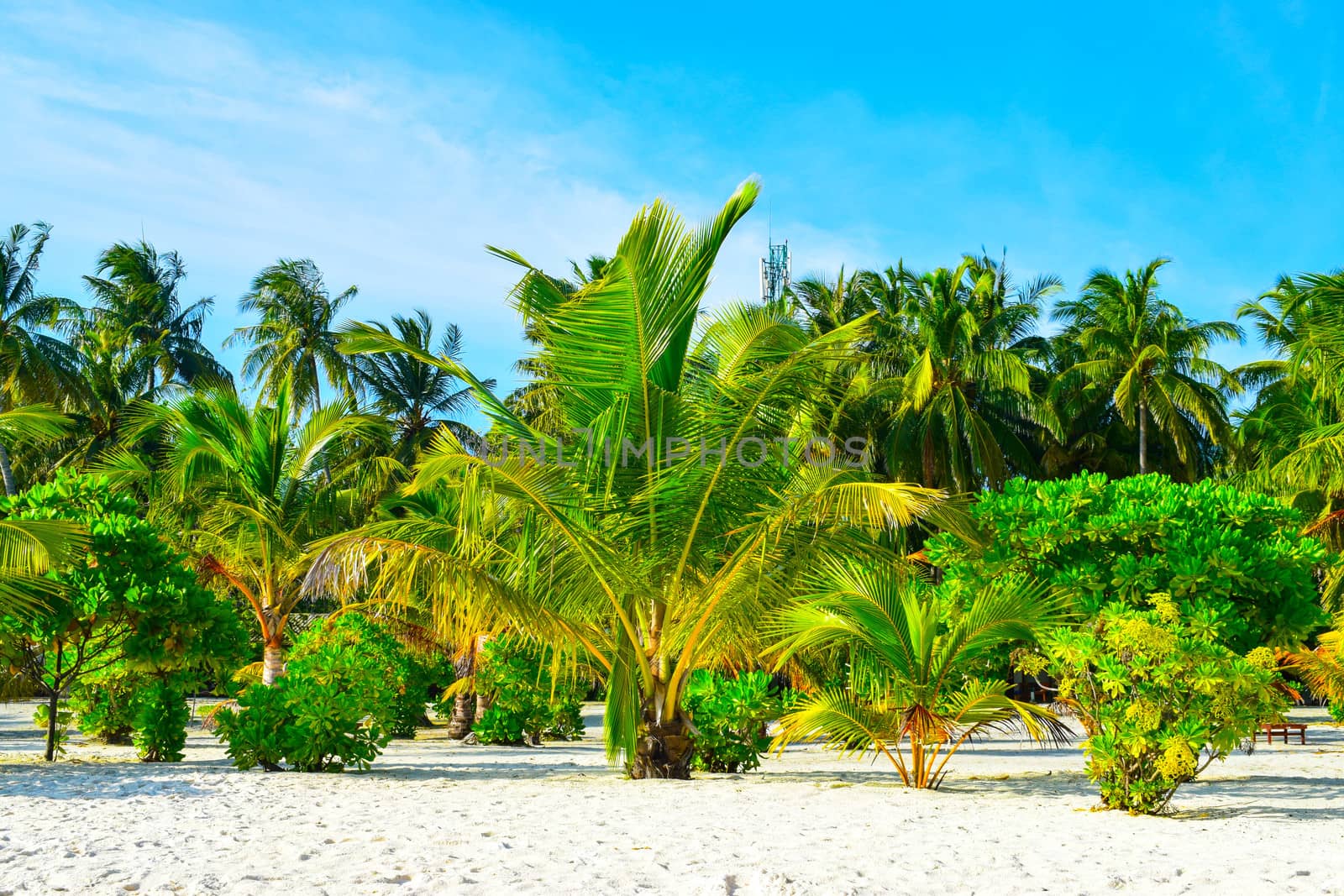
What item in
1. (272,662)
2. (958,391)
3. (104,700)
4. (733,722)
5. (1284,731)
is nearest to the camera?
(733,722)

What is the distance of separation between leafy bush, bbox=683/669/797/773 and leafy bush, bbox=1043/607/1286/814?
3.98 m

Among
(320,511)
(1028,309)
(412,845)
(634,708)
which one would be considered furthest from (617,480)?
(1028,309)

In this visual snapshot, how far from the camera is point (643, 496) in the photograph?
9.72 metres

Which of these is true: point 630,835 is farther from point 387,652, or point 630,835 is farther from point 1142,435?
A: point 1142,435

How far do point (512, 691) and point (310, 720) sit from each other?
600 centimetres

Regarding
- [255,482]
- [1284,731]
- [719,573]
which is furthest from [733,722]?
[1284,731]

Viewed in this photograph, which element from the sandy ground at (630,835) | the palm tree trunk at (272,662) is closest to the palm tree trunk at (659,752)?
the sandy ground at (630,835)

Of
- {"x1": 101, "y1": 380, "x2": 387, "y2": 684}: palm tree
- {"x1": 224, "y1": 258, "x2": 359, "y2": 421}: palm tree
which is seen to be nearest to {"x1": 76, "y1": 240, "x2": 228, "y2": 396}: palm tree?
{"x1": 224, "y1": 258, "x2": 359, "y2": 421}: palm tree

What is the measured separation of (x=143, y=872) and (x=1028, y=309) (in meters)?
25.0

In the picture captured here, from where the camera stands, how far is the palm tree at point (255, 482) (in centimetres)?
1645

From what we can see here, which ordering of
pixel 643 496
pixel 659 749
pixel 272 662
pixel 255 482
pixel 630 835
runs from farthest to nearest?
pixel 255 482, pixel 272 662, pixel 659 749, pixel 643 496, pixel 630 835

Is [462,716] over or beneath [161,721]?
beneath

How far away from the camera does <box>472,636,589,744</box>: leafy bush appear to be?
52.3 ft

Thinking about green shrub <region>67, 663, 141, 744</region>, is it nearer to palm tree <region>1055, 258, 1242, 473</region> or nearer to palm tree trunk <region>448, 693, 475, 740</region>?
palm tree trunk <region>448, 693, 475, 740</region>
